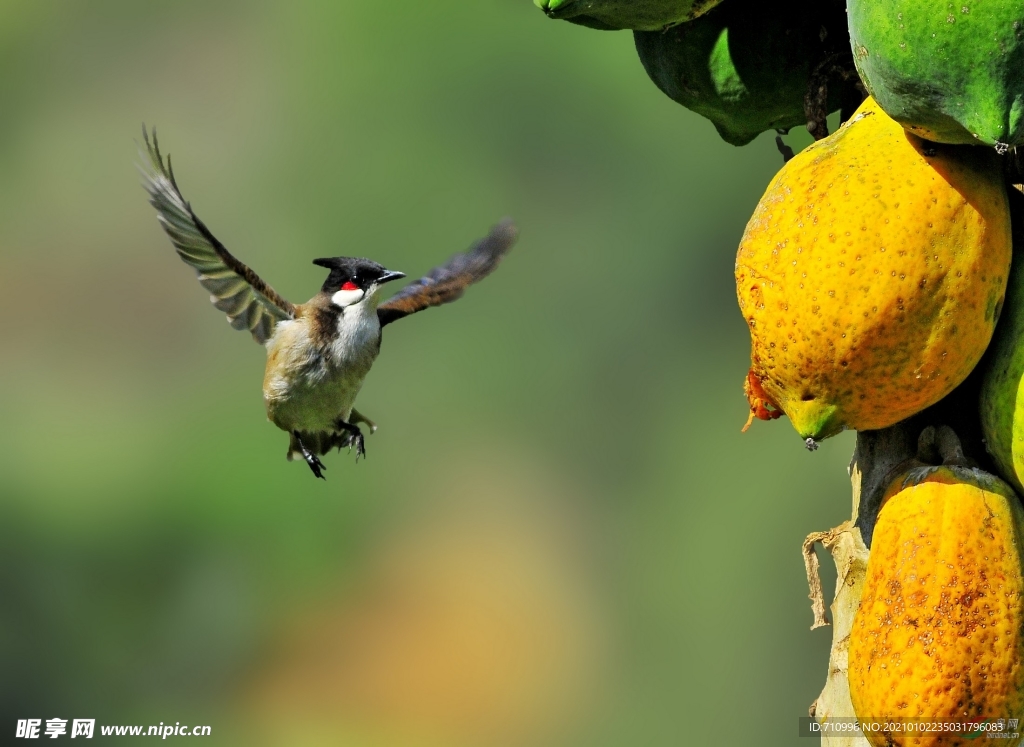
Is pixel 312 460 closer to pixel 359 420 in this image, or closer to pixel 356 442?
pixel 356 442

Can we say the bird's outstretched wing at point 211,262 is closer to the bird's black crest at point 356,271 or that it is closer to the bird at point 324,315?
the bird at point 324,315

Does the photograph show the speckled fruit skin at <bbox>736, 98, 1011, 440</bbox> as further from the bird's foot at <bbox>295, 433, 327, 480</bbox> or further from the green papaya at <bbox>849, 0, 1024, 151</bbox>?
the bird's foot at <bbox>295, 433, 327, 480</bbox>

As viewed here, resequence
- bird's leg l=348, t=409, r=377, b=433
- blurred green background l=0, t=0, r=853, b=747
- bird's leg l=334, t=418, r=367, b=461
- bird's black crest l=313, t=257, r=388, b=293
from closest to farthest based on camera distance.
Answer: bird's black crest l=313, t=257, r=388, b=293 → bird's leg l=334, t=418, r=367, b=461 → bird's leg l=348, t=409, r=377, b=433 → blurred green background l=0, t=0, r=853, b=747

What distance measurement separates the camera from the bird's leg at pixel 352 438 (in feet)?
16.4

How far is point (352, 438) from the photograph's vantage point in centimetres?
514

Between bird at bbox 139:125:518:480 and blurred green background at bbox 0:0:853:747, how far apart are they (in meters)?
5.60

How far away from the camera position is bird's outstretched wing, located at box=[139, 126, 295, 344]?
4.16m

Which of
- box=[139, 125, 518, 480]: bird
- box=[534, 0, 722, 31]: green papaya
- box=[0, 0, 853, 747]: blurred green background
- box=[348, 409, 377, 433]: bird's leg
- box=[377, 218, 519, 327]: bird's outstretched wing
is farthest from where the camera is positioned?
box=[0, 0, 853, 747]: blurred green background

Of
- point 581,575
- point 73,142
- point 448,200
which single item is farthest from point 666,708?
point 73,142

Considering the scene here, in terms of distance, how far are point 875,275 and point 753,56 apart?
61 centimetres

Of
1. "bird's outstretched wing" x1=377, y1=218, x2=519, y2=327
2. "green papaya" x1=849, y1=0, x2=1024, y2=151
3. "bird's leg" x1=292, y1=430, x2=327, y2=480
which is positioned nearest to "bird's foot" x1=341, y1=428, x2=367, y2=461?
"bird's leg" x1=292, y1=430, x2=327, y2=480

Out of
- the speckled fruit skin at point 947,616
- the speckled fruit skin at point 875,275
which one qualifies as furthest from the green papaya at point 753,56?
the speckled fruit skin at point 947,616

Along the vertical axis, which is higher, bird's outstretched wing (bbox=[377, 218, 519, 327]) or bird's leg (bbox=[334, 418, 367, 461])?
bird's outstretched wing (bbox=[377, 218, 519, 327])

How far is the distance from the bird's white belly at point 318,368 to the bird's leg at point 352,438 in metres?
0.09
